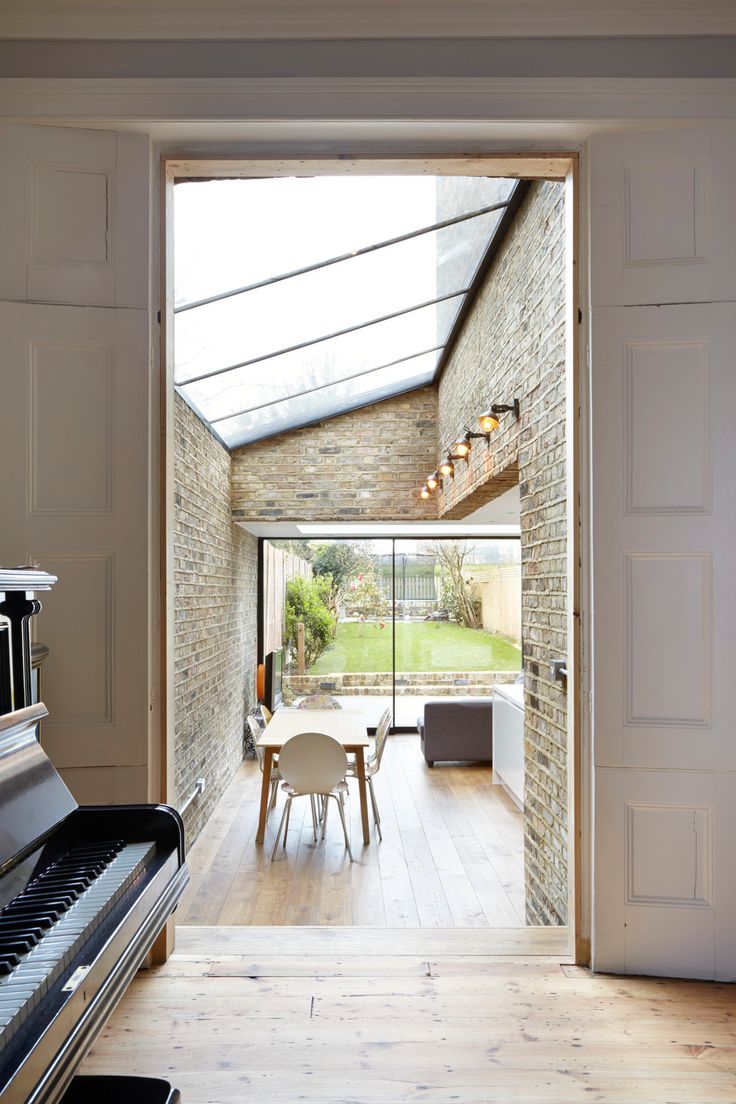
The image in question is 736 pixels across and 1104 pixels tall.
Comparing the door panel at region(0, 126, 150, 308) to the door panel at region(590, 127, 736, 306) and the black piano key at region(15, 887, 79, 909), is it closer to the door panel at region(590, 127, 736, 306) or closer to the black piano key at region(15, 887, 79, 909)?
the door panel at region(590, 127, 736, 306)

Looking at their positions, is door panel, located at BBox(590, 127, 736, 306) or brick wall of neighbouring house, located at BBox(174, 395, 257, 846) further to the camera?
brick wall of neighbouring house, located at BBox(174, 395, 257, 846)

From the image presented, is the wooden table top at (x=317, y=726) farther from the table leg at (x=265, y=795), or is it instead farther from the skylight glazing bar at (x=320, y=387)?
the skylight glazing bar at (x=320, y=387)

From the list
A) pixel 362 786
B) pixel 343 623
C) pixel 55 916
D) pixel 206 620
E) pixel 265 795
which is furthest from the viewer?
pixel 343 623

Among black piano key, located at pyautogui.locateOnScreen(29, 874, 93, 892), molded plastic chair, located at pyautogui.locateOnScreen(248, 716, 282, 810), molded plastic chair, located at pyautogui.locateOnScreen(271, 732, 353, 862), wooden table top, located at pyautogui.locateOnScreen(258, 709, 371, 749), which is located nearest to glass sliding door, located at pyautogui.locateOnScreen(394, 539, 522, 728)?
wooden table top, located at pyautogui.locateOnScreen(258, 709, 371, 749)

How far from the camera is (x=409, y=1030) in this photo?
1922 mm

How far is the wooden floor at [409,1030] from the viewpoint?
1.71m

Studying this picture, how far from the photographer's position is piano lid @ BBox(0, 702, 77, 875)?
4.53 ft

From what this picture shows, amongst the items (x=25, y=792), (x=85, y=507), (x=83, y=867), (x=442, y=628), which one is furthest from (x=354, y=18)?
(x=442, y=628)

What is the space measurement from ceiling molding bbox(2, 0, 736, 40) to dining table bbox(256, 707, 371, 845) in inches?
163

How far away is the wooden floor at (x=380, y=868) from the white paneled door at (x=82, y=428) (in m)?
1.55

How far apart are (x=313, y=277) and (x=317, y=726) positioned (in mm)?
3367

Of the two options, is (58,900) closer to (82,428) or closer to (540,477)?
(82,428)

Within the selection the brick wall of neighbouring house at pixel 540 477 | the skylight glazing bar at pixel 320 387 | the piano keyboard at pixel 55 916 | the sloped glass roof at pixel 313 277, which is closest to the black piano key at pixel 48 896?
the piano keyboard at pixel 55 916

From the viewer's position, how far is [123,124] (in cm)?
228
